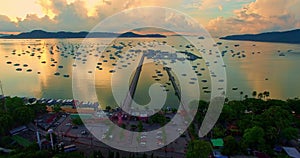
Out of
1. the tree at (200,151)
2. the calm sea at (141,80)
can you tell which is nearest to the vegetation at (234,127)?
the tree at (200,151)

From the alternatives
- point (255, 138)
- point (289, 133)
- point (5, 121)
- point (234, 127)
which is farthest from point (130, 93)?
point (289, 133)

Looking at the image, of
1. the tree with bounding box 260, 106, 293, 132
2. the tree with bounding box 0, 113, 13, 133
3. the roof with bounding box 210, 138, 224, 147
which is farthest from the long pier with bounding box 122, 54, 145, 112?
the tree with bounding box 260, 106, 293, 132

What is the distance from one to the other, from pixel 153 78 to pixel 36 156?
33.9 ft

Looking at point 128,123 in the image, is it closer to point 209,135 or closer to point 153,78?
point 209,135

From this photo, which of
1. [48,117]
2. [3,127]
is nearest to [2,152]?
[3,127]

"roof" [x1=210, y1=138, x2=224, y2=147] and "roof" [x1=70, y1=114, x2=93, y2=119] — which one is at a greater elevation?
"roof" [x1=70, y1=114, x2=93, y2=119]

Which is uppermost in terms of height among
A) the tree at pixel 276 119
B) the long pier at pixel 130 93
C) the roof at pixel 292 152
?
the tree at pixel 276 119

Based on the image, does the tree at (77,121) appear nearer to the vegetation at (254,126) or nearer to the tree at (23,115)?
the tree at (23,115)

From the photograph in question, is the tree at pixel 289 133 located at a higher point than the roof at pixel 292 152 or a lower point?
higher

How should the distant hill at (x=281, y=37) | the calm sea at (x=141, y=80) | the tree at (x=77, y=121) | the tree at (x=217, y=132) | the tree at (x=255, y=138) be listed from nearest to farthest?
the tree at (x=255, y=138) → the tree at (x=217, y=132) → the tree at (x=77, y=121) → the calm sea at (x=141, y=80) → the distant hill at (x=281, y=37)

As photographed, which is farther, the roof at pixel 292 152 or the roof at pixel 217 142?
the roof at pixel 217 142

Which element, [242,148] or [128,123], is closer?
[242,148]

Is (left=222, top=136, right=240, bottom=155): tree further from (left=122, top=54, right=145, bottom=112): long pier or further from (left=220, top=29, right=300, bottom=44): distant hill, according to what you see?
(left=220, top=29, right=300, bottom=44): distant hill

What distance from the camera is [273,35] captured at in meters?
47.8
